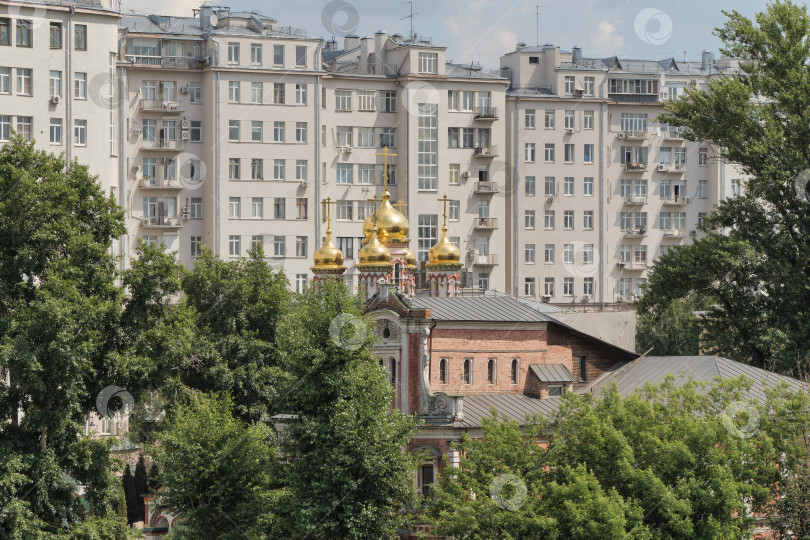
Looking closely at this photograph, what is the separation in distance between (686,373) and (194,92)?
49.7 meters

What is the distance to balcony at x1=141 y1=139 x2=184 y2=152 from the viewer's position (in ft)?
327

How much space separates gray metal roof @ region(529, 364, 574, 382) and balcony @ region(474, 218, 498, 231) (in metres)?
45.1

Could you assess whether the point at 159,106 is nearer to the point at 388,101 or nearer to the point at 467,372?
the point at 388,101

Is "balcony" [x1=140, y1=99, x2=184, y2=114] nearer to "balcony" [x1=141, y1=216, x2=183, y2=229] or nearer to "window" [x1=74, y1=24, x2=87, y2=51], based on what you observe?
"balcony" [x1=141, y1=216, x2=183, y2=229]

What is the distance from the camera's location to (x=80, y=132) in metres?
86.3

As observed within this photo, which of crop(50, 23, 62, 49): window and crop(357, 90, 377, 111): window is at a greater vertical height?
crop(50, 23, 62, 49): window

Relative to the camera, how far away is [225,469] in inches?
2111

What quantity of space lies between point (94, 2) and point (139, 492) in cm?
2886

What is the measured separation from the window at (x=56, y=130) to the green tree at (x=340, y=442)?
37.4 m

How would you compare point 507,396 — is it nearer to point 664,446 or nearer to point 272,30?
point 664,446

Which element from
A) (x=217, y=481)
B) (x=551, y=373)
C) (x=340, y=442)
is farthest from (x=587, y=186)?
(x=340, y=442)

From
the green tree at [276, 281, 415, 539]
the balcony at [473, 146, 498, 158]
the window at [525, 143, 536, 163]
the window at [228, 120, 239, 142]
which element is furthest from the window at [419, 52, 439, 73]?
the green tree at [276, 281, 415, 539]

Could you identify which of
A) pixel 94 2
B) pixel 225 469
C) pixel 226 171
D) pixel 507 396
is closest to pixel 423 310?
pixel 507 396

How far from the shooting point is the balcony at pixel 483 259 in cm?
10806
